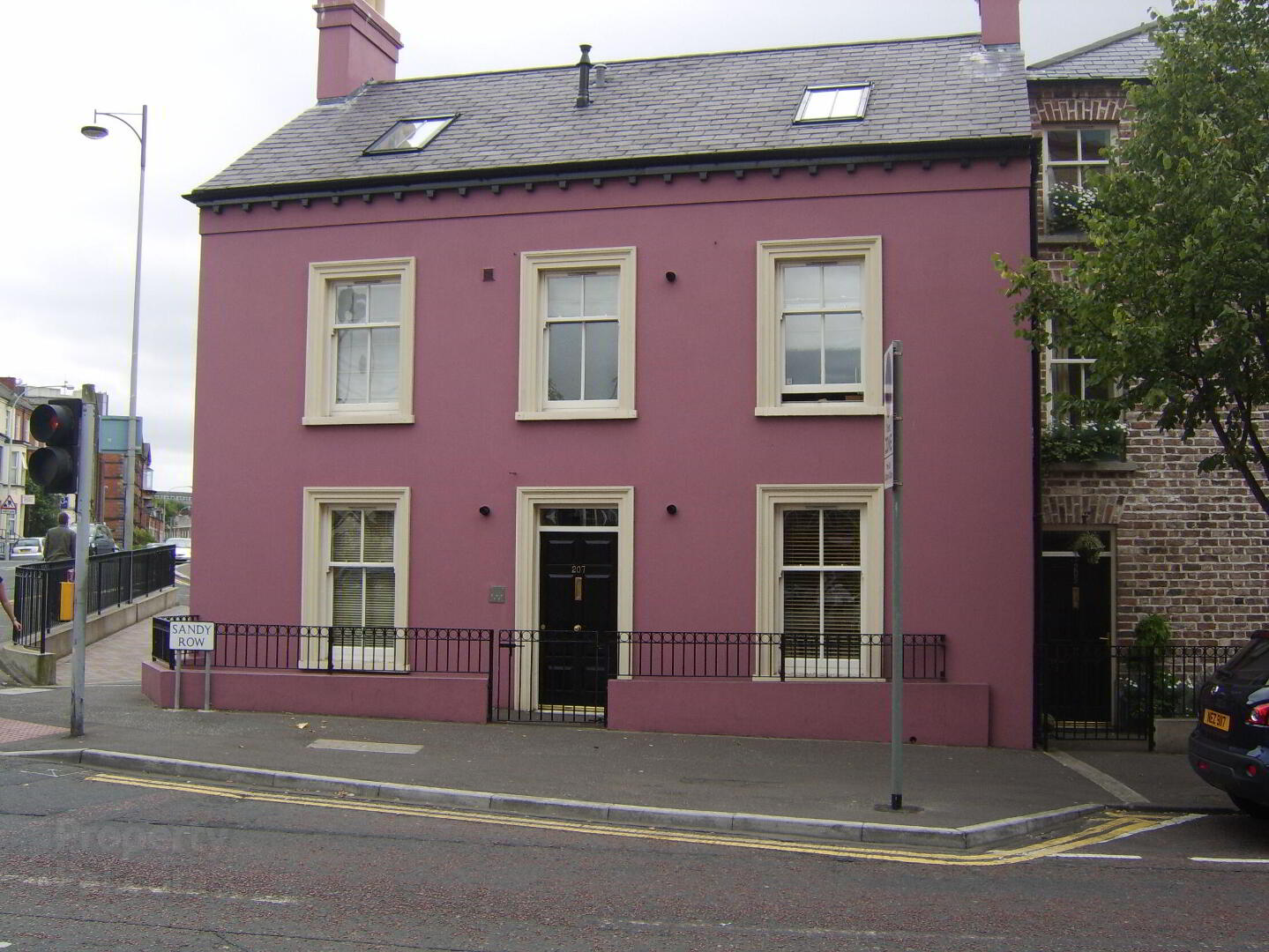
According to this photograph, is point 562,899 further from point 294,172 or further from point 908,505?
point 294,172

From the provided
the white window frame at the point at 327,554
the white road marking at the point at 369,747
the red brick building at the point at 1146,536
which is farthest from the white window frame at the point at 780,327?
the white road marking at the point at 369,747

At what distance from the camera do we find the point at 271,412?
15219mm

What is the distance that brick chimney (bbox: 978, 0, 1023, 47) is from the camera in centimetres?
1608

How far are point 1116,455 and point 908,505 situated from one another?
12.6 ft

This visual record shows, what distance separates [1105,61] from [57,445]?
47.7 feet

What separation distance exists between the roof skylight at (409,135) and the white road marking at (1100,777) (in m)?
10.8

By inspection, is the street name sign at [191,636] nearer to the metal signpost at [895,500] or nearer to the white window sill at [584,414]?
the white window sill at [584,414]

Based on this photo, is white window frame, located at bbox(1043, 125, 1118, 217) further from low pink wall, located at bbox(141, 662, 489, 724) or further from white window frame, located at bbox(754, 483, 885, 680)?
low pink wall, located at bbox(141, 662, 489, 724)

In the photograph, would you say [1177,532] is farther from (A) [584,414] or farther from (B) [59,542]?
(B) [59,542]

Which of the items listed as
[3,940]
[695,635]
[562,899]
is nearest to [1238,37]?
[695,635]

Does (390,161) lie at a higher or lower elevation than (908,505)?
higher

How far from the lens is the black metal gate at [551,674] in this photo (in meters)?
14.1

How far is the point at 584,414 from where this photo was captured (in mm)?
14250

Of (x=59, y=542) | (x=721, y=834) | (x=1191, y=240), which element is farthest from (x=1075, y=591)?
(x=59, y=542)
